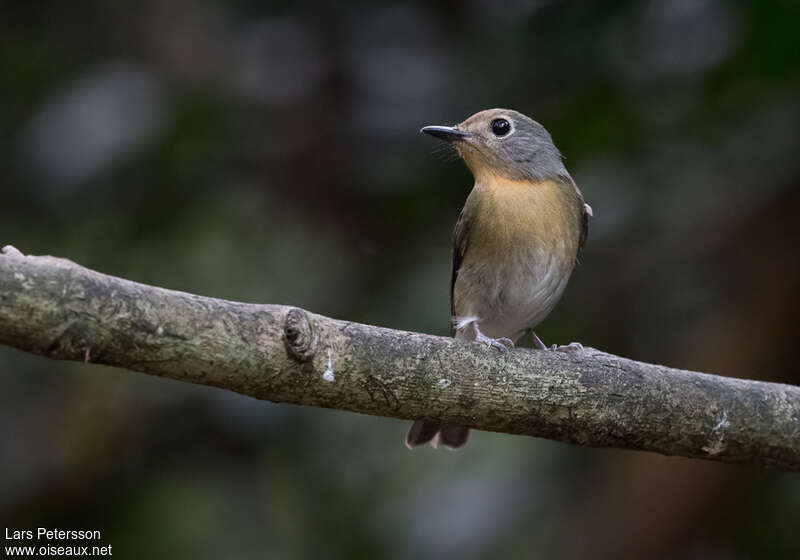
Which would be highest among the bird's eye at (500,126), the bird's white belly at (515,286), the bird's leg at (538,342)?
the bird's eye at (500,126)

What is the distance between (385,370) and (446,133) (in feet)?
6.28

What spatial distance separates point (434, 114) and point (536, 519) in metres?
1.85

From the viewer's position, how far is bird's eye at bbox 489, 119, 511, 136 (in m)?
4.48

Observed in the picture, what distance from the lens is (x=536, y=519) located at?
14.3 feet

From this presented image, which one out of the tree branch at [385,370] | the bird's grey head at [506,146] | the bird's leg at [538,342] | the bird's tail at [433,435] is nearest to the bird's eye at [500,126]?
the bird's grey head at [506,146]


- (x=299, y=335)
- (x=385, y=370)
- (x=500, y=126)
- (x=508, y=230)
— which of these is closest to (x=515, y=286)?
(x=508, y=230)

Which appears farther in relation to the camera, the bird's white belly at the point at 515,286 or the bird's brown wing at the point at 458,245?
the bird's brown wing at the point at 458,245

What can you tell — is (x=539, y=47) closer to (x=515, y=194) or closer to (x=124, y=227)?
(x=515, y=194)

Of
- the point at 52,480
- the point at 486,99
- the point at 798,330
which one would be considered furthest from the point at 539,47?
the point at 52,480

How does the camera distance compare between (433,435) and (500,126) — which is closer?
(433,435)

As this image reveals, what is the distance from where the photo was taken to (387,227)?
186 inches

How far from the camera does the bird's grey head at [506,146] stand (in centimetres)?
439

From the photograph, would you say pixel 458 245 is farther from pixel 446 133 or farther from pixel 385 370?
pixel 385 370

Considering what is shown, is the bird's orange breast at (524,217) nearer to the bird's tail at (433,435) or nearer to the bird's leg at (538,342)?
the bird's leg at (538,342)
